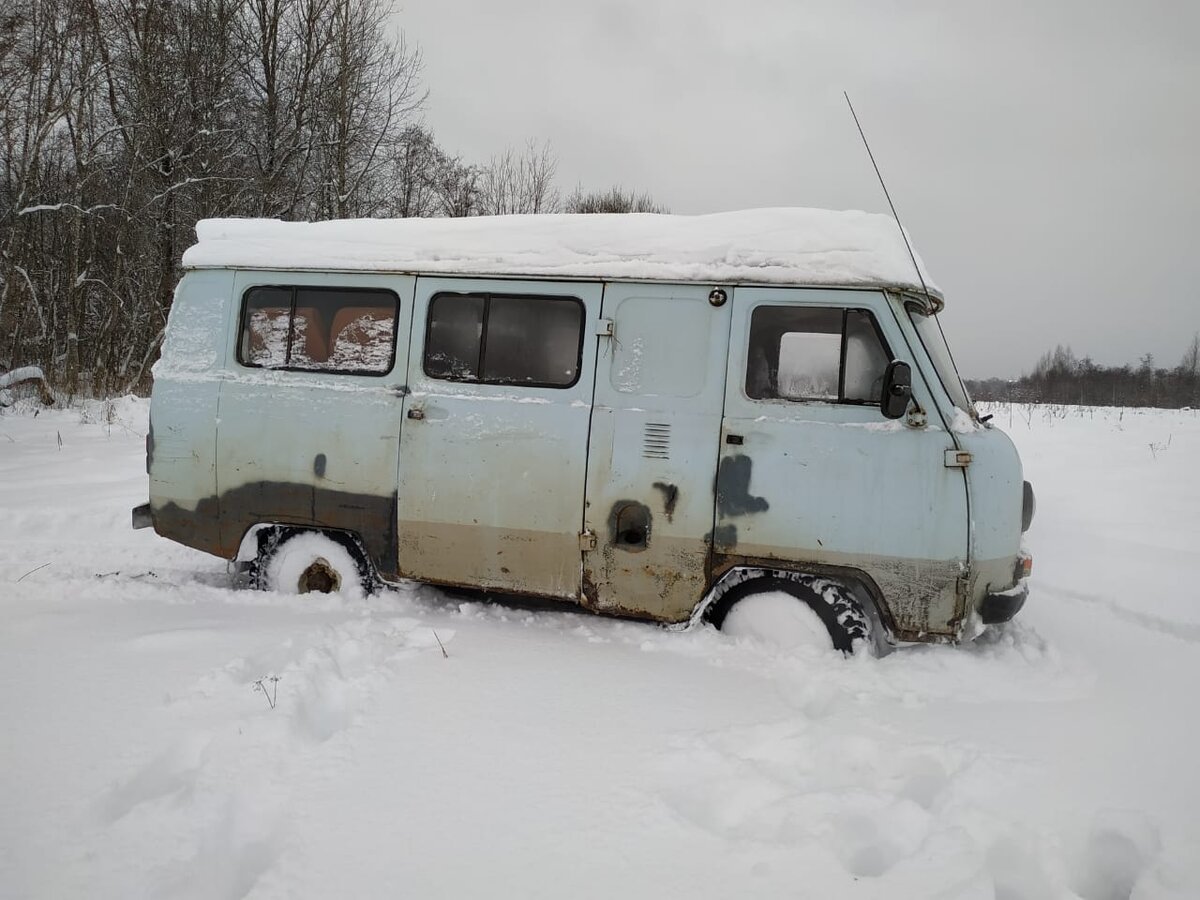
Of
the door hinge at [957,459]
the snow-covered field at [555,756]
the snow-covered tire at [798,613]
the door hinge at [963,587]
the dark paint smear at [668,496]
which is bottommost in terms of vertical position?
the snow-covered field at [555,756]

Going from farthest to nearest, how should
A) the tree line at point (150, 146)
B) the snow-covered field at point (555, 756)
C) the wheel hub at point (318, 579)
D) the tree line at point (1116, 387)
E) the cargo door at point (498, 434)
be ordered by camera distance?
the tree line at point (1116, 387) < the tree line at point (150, 146) < the wheel hub at point (318, 579) < the cargo door at point (498, 434) < the snow-covered field at point (555, 756)

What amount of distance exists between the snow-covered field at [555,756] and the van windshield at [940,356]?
1467mm

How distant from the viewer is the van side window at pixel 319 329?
4148 mm

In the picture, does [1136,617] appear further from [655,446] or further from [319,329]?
[319,329]

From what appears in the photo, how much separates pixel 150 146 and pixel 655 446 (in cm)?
1710

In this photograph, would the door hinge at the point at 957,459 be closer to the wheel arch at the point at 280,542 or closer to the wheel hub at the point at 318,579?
the wheel arch at the point at 280,542

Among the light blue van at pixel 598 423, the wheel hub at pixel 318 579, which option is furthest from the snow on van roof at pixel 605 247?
the wheel hub at pixel 318 579

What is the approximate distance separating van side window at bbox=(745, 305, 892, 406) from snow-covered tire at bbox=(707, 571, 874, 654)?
1.06m

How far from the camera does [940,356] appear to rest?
142 inches

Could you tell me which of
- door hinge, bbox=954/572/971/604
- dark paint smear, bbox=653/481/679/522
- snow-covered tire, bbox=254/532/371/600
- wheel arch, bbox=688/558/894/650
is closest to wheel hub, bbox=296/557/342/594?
snow-covered tire, bbox=254/532/371/600

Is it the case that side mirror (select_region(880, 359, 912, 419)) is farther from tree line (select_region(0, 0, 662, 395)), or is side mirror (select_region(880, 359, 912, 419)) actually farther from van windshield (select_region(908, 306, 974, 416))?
tree line (select_region(0, 0, 662, 395))

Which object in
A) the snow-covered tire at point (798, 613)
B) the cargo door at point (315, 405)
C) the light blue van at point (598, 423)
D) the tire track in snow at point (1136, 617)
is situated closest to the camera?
the light blue van at point (598, 423)

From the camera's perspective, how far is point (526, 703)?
2.94 meters

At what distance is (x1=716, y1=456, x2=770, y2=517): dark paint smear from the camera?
3551 millimetres
